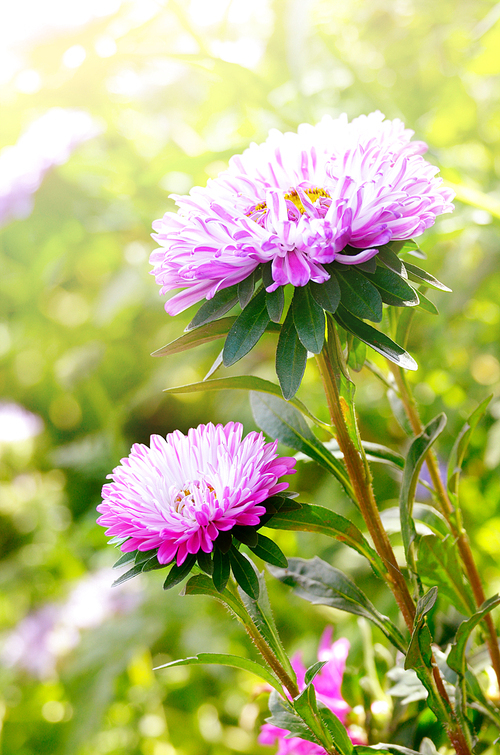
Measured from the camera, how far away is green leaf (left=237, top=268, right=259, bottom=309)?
205 mm

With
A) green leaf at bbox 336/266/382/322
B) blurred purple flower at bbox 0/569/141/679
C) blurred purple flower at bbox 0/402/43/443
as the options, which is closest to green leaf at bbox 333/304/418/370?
green leaf at bbox 336/266/382/322

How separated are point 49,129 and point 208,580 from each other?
43.4 inches

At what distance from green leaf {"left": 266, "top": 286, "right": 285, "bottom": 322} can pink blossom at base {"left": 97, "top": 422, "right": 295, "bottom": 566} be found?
5 centimetres

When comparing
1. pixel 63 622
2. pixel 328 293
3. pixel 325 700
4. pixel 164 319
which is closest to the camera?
pixel 328 293

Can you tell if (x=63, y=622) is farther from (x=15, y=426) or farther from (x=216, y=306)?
(x=216, y=306)

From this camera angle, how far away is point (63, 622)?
1.07 metres

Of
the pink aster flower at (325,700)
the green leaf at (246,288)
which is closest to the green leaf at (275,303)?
the green leaf at (246,288)

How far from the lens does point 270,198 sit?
0.67 ft

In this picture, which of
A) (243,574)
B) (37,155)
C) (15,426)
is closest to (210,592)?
(243,574)

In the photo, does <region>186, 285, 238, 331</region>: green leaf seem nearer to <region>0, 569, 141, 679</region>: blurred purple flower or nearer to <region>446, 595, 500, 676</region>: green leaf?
<region>446, 595, 500, 676</region>: green leaf

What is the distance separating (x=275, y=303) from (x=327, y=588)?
0.15m

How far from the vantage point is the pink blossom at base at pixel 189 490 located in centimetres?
20

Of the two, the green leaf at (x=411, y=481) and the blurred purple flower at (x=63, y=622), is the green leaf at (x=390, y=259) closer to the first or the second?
the green leaf at (x=411, y=481)

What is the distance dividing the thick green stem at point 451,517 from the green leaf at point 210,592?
0.37 feet
